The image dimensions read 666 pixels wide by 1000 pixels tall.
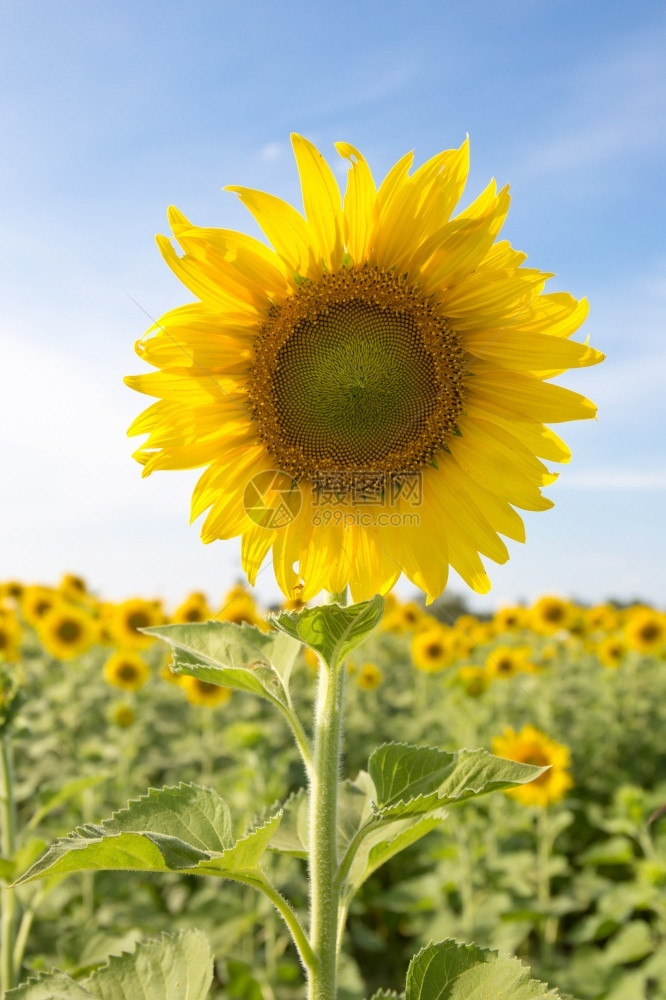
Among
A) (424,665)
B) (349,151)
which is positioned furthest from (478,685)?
(349,151)

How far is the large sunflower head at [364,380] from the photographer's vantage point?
2.05 meters

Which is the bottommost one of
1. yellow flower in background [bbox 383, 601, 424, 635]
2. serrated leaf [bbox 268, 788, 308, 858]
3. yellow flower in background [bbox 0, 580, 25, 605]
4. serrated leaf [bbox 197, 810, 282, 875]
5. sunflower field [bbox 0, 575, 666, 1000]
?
sunflower field [bbox 0, 575, 666, 1000]

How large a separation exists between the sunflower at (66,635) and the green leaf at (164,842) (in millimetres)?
7596

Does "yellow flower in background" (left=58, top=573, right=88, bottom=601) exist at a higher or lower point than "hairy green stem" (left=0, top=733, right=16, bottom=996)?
higher

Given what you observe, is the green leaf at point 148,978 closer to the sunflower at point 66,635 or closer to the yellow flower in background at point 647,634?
the sunflower at point 66,635

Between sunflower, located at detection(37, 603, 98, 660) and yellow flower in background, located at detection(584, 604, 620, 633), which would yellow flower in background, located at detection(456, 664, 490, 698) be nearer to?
sunflower, located at detection(37, 603, 98, 660)

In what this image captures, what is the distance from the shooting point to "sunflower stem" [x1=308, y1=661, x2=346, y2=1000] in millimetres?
1741

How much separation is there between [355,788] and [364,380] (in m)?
1.14

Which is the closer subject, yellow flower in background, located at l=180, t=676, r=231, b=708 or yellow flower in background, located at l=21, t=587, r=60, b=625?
yellow flower in background, located at l=180, t=676, r=231, b=708

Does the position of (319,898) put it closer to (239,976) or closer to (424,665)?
(239,976)

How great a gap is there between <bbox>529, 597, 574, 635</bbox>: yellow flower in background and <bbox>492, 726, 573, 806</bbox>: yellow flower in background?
190 inches

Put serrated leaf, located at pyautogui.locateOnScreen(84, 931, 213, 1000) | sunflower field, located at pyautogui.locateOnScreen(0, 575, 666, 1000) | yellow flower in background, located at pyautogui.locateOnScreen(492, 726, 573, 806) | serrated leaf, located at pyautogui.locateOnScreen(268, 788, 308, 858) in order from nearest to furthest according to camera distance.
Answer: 1. serrated leaf, located at pyautogui.locateOnScreen(84, 931, 213, 1000)
2. serrated leaf, located at pyautogui.locateOnScreen(268, 788, 308, 858)
3. sunflower field, located at pyautogui.locateOnScreen(0, 575, 666, 1000)
4. yellow flower in background, located at pyautogui.locateOnScreen(492, 726, 573, 806)

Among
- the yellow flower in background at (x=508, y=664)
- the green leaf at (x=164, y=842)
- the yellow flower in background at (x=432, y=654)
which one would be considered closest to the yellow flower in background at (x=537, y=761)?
the yellow flower in background at (x=508, y=664)

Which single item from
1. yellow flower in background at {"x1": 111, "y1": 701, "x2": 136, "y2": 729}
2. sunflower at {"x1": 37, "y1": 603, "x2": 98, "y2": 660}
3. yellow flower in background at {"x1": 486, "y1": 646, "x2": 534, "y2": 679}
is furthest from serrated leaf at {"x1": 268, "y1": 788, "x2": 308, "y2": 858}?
sunflower at {"x1": 37, "y1": 603, "x2": 98, "y2": 660}
